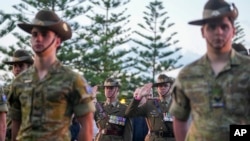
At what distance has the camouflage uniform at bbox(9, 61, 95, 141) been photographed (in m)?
5.22

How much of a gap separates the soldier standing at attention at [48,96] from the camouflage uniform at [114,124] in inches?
261

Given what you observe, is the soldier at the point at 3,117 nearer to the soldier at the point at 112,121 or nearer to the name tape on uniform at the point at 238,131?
the name tape on uniform at the point at 238,131

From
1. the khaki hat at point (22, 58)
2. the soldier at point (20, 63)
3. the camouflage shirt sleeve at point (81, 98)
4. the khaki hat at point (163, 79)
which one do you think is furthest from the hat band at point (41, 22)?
the khaki hat at point (163, 79)

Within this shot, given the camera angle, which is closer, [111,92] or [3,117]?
[3,117]

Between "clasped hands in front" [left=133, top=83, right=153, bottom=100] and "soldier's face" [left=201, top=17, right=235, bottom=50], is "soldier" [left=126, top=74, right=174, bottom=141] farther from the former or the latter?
"soldier's face" [left=201, top=17, right=235, bottom=50]

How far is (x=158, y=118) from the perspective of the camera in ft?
37.5

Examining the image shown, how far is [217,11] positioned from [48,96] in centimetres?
168

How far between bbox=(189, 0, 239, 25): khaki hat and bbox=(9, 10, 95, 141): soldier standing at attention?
4.10 feet

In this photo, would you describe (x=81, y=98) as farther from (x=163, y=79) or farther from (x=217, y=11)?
(x=163, y=79)

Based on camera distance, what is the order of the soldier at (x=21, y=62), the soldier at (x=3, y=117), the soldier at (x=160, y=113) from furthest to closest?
the soldier at (x=160, y=113)
the soldier at (x=21, y=62)
the soldier at (x=3, y=117)

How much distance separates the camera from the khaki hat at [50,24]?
550cm

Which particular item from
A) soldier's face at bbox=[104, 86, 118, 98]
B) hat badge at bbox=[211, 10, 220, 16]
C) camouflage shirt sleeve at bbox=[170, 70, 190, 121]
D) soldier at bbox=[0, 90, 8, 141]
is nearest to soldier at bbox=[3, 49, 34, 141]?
soldier at bbox=[0, 90, 8, 141]

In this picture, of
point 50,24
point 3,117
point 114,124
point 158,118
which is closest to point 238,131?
point 50,24

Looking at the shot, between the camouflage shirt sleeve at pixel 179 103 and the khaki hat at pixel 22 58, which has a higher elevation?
the khaki hat at pixel 22 58
